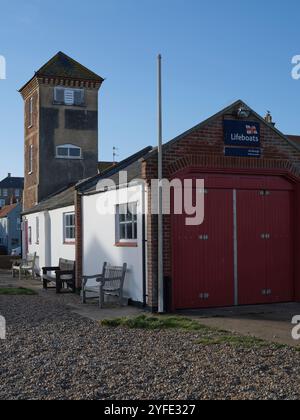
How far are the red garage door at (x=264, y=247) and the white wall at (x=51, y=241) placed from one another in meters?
6.80

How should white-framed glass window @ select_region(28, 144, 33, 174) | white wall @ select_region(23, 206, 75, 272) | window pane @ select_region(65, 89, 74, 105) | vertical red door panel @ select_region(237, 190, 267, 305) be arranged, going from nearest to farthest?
1. vertical red door panel @ select_region(237, 190, 267, 305)
2. white wall @ select_region(23, 206, 75, 272)
3. window pane @ select_region(65, 89, 74, 105)
4. white-framed glass window @ select_region(28, 144, 33, 174)

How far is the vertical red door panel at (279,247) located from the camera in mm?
14008

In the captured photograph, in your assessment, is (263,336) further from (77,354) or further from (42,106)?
(42,106)

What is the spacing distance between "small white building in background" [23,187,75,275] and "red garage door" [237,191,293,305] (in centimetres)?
673

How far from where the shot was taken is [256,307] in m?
13.3

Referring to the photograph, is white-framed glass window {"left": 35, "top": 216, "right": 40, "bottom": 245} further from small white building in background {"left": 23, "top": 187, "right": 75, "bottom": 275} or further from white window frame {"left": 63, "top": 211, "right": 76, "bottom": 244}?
white window frame {"left": 63, "top": 211, "right": 76, "bottom": 244}

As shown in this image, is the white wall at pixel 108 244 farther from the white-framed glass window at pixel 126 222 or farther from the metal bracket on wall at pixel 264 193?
the metal bracket on wall at pixel 264 193

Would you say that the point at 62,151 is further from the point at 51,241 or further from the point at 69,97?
the point at 51,241

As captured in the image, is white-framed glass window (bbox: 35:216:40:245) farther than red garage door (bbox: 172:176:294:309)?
Yes

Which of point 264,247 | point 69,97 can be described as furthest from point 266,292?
point 69,97

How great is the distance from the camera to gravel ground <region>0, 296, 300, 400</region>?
6453 mm

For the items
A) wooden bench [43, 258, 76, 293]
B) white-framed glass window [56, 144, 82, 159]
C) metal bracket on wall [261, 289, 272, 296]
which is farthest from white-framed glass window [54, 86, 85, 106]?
metal bracket on wall [261, 289, 272, 296]

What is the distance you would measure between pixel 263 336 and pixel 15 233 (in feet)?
215
